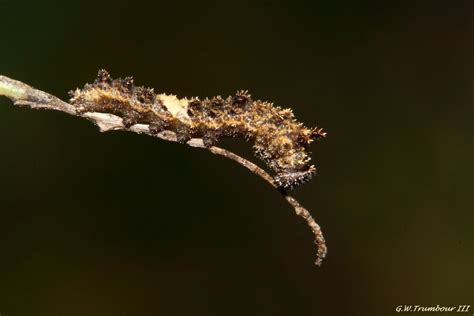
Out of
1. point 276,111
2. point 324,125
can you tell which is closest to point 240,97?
point 276,111

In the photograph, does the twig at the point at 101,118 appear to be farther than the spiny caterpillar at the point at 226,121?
No

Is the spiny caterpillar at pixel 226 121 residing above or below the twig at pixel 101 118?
above

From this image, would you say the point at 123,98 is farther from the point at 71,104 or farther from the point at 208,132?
the point at 208,132

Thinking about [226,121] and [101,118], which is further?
[226,121]

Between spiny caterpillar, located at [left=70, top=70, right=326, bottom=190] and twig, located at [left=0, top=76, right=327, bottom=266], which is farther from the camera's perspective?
spiny caterpillar, located at [left=70, top=70, right=326, bottom=190]
